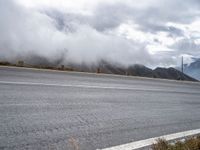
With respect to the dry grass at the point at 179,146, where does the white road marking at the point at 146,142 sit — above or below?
below

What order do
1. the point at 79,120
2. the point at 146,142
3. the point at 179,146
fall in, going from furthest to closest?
the point at 79,120
the point at 146,142
the point at 179,146

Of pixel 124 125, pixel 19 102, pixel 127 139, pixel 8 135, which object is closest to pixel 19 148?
pixel 8 135

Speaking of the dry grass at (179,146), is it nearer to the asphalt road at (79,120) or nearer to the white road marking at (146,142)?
the white road marking at (146,142)

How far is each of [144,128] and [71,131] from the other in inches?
65.1

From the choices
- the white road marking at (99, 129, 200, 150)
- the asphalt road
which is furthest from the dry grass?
the asphalt road

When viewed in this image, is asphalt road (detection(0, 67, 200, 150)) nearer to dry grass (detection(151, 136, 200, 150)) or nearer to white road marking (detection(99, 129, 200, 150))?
white road marking (detection(99, 129, 200, 150))

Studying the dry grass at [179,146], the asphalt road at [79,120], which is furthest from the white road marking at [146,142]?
the dry grass at [179,146]

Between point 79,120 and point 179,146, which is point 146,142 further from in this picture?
A: point 79,120

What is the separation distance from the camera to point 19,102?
28.5 ft

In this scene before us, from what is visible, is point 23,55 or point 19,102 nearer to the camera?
point 19,102

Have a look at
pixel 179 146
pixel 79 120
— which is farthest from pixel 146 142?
pixel 79 120

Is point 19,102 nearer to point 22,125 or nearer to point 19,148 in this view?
point 22,125

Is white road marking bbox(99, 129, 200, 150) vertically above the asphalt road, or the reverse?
the asphalt road

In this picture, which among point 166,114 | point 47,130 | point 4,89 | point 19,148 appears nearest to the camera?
point 19,148
